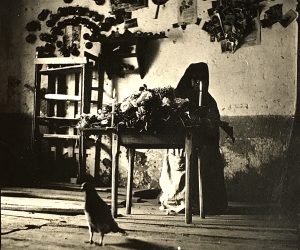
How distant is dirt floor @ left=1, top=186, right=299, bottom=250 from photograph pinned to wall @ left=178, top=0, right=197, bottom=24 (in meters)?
3.06

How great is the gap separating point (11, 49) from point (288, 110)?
4.96 m

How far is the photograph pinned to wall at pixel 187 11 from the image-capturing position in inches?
257

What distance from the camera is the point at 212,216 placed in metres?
4.20

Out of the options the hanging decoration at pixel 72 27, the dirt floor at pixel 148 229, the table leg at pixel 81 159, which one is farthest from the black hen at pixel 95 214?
the hanging decoration at pixel 72 27

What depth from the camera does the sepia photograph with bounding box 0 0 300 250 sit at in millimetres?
3586

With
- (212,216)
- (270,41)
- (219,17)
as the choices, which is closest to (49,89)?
(219,17)

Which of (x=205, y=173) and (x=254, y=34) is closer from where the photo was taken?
(x=205, y=173)

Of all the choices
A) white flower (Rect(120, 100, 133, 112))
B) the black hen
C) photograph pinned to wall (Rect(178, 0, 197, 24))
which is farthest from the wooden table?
photograph pinned to wall (Rect(178, 0, 197, 24))

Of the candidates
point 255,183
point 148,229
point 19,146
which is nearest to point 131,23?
point 19,146

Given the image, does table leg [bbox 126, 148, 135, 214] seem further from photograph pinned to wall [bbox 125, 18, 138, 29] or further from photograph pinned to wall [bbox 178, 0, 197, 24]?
photograph pinned to wall [bbox 125, 18, 138, 29]

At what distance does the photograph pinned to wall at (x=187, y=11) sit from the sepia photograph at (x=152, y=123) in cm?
2

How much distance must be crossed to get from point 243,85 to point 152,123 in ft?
9.87

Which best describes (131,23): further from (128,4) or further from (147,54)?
(147,54)

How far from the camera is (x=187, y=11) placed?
6.57 metres
